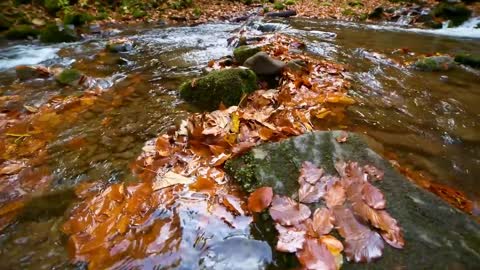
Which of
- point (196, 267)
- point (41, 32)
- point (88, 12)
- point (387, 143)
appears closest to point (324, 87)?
point (387, 143)

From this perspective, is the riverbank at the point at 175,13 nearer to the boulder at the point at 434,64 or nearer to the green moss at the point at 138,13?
the green moss at the point at 138,13

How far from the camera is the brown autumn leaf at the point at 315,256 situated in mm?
1834

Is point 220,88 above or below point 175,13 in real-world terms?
above

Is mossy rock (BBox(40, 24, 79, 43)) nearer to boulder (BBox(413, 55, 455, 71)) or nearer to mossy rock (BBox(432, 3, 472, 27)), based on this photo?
boulder (BBox(413, 55, 455, 71))

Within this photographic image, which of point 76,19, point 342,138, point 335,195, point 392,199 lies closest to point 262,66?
point 342,138

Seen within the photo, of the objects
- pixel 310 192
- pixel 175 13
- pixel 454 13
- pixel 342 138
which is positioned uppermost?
pixel 342 138

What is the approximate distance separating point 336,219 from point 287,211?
303 millimetres

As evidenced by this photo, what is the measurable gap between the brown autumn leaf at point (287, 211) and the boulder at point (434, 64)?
15.7 ft

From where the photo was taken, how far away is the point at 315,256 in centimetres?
189

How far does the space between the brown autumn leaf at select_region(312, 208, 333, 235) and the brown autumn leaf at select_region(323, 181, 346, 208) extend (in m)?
0.06

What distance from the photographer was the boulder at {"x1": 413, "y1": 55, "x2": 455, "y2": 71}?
18.8 ft

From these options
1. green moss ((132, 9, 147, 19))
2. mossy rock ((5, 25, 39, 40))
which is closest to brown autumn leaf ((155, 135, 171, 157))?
mossy rock ((5, 25, 39, 40))

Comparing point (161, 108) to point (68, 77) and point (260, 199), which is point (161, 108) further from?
point (260, 199)

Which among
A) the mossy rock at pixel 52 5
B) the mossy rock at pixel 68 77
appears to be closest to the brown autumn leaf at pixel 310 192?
the mossy rock at pixel 68 77
